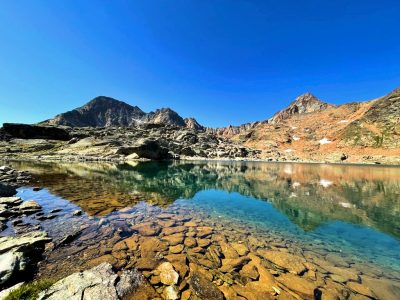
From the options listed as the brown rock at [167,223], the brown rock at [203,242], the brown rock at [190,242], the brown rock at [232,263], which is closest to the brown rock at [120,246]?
the brown rock at [190,242]

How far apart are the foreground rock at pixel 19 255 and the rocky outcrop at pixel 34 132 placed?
12921 centimetres

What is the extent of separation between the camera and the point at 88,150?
88.2m

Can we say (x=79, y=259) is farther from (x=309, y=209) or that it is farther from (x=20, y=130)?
(x=20, y=130)

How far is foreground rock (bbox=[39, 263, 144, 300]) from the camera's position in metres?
5.80

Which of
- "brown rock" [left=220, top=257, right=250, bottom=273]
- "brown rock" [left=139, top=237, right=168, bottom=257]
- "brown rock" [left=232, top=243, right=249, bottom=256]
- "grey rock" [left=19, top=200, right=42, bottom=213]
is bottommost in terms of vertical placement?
"brown rock" [left=232, top=243, right=249, bottom=256]

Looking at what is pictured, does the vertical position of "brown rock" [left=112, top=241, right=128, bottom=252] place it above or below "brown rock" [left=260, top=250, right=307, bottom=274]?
above

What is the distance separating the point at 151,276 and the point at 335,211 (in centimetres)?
1845

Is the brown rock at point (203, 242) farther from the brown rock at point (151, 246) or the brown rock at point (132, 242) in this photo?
the brown rock at point (132, 242)

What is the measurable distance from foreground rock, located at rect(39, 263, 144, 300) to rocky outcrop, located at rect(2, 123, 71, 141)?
5250 inches

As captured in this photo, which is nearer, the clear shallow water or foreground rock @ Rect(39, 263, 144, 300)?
foreground rock @ Rect(39, 263, 144, 300)

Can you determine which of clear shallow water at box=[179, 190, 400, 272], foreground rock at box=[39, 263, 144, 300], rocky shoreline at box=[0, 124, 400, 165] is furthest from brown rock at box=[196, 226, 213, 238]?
rocky shoreline at box=[0, 124, 400, 165]

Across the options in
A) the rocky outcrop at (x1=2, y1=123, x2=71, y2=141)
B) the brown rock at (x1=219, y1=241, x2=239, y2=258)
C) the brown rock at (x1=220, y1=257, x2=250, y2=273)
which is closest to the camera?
the brown rock at (x1=220, y1=257, x2=250, y2=273)

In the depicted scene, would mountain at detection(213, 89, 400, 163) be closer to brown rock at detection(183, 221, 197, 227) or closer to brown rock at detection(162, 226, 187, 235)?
brown rock at detection(183, 221, 197, 227)

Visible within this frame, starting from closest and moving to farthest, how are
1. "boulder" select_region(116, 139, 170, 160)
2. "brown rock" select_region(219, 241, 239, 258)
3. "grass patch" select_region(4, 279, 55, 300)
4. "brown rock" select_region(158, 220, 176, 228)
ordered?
1. "grass patch" select_region(4, 279, 55, 300)
2. "brown rock" select_region(219, 241, 239, 258)
3. "brown rock" select_region(158, 220, 176, 228)
4. "boulder" select_region(116, 139, 170, 160)
